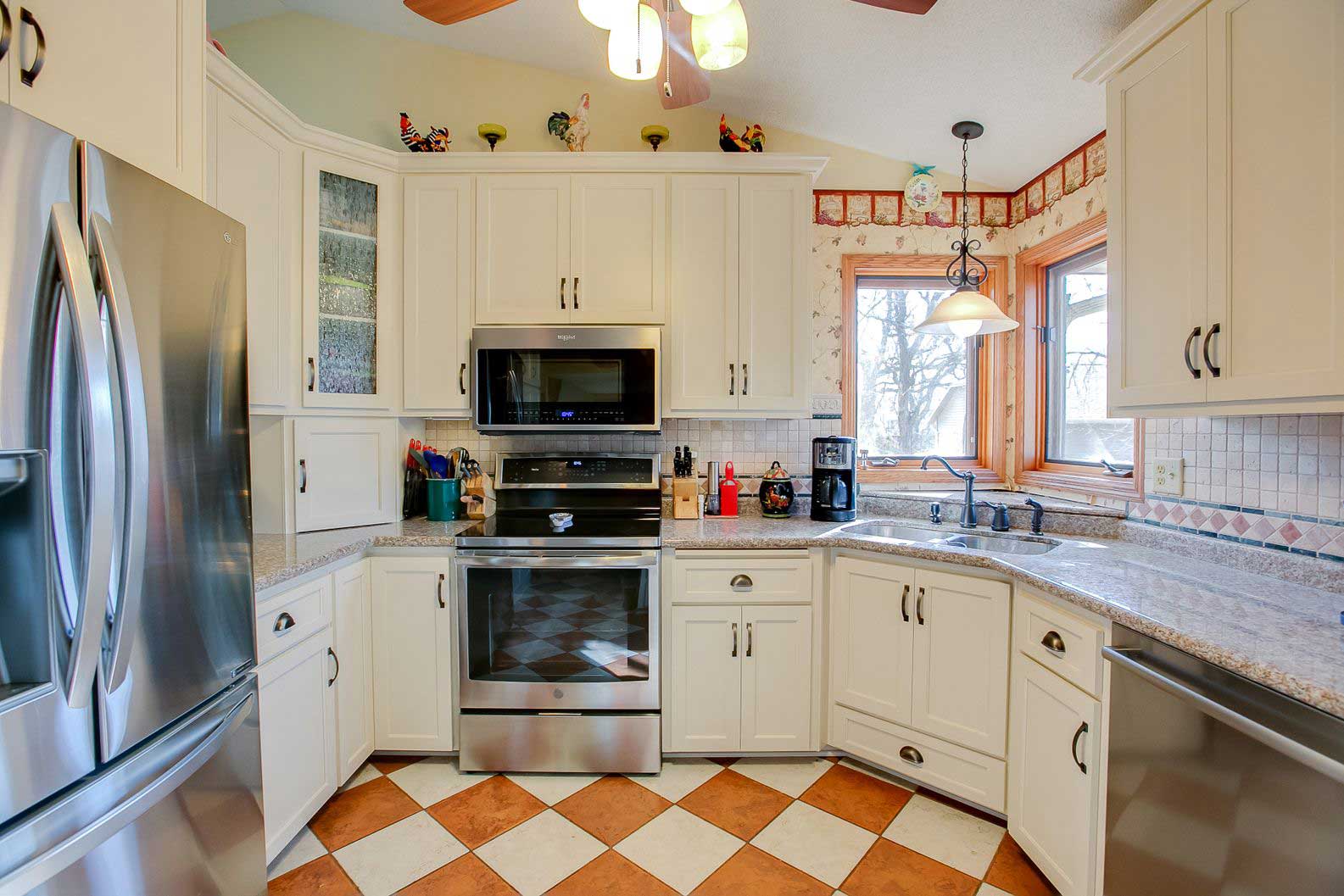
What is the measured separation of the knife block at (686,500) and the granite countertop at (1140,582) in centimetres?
3

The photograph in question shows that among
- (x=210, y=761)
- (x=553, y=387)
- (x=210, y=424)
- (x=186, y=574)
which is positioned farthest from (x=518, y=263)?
(x=210, y=761)

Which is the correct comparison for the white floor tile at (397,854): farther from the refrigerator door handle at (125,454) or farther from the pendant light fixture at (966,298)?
the pendant light fixture at (966,298)

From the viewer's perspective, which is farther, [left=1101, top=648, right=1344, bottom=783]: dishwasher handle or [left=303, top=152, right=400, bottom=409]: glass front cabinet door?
[left=303, top=152, right=400, bottom=409]: glass front cabinet door

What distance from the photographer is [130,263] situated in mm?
948

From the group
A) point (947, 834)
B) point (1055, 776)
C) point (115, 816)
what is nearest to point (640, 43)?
point (115, 816)

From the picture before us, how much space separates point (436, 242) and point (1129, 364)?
8.26ft

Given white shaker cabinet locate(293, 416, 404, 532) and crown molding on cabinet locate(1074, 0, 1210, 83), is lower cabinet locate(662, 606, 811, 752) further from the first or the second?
crown molding on cabinet locate(1074, 0, 1210, 83)

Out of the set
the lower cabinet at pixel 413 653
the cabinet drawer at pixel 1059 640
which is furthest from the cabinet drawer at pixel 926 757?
the lower cabinet at pixel 413 653

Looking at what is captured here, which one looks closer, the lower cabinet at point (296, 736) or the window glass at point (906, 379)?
the lower cabinet at point (296, 736)

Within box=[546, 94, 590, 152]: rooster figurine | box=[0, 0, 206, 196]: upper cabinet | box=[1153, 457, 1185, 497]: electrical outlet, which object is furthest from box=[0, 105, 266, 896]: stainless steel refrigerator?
box=[1153, 457, 1185, 497]: electrical outlet

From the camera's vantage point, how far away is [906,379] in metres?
2.84

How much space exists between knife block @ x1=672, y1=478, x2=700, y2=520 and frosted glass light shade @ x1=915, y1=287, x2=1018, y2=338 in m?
1.11

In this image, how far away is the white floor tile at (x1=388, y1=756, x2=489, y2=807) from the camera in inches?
79.1

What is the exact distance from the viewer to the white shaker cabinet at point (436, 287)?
2.42 m
